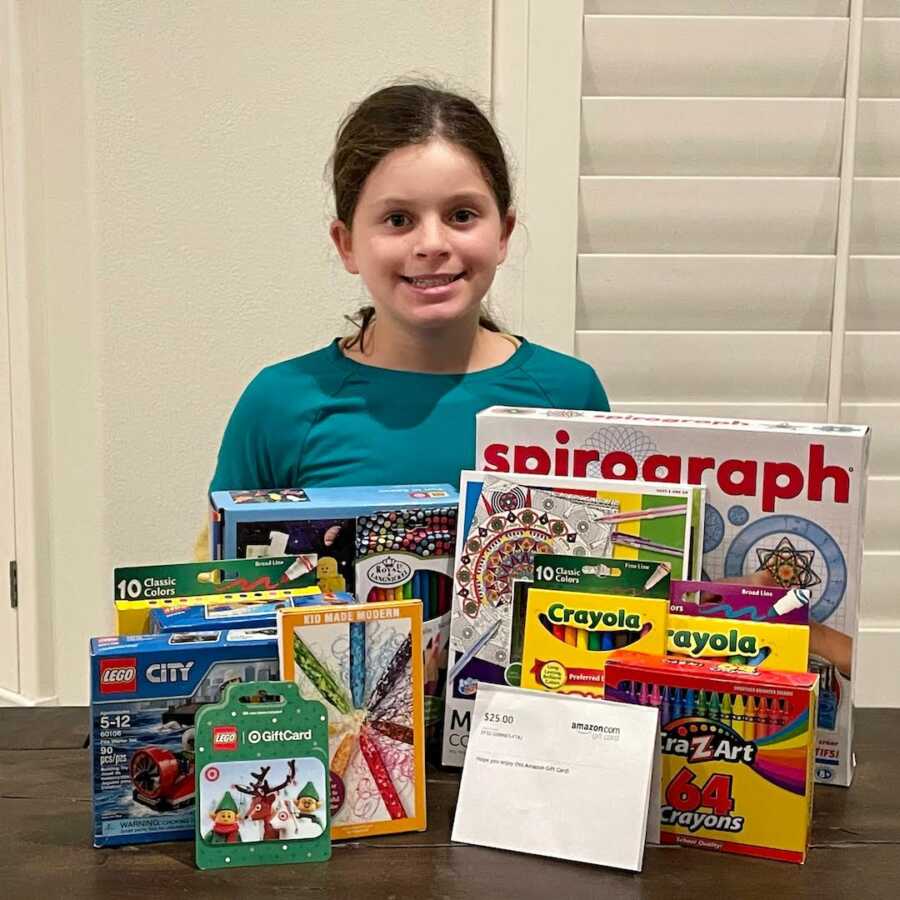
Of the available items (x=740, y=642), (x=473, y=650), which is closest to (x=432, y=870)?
(x=473, y=650)

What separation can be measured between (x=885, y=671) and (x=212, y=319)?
149 cm

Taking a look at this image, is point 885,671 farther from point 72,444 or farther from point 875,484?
point 72,444

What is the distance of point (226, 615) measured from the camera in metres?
1.12

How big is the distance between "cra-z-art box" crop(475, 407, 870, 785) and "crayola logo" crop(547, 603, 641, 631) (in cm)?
14

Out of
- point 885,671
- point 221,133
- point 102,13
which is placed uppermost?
point 102,13

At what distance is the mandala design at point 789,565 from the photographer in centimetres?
121

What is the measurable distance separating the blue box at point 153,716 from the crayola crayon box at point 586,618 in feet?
0.82

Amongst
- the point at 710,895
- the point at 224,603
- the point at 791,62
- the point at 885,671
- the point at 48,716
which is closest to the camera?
the point at 710,895

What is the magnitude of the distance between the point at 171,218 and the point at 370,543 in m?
1.38

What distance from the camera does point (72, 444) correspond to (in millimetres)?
2506

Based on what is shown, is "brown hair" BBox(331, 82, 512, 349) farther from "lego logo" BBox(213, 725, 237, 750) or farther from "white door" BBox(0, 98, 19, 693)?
"white door" BBox(0, 98, 19, 693)

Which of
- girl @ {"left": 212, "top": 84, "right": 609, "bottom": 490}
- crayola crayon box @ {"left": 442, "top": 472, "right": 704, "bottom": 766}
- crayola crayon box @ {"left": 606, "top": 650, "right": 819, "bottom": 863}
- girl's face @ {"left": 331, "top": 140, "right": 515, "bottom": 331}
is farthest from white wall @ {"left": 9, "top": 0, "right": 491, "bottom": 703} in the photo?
crayola crayon box @ {"left": 606, "top": 650, "right": 819, "bottom": 863}

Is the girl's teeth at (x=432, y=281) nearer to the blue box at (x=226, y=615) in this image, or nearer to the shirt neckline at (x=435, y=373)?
the shirt neckline at (x=435, y=373)

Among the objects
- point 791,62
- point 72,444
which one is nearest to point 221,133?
point 72,444
